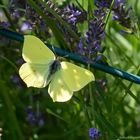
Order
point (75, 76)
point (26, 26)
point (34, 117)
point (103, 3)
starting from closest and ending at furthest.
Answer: point (75, 76)
point (103, 3)
point (26, 26)
point (34, 117)

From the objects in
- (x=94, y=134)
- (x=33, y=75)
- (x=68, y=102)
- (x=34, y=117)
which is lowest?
(x=34, y=117)

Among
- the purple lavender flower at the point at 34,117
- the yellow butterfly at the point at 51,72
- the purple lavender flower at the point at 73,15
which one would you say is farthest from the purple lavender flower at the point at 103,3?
the purple lavender flower at the point at 34,117

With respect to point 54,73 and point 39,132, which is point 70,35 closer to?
point 54,73

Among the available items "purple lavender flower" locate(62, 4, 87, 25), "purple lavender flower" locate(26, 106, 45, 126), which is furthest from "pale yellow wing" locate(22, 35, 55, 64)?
"purple lavender flower" locate(26, 106, 45, 126)

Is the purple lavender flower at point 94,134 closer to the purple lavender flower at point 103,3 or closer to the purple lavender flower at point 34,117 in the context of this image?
the purple lavender flower at point 103,3

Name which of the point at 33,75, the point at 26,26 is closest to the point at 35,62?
the point at 33,75

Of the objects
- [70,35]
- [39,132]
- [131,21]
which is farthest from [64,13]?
[39,132]

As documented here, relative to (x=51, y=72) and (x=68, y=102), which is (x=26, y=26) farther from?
(x=51, y=72)

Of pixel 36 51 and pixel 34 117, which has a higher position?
pixel 36 51
